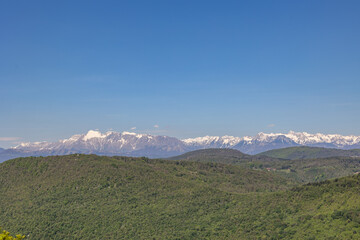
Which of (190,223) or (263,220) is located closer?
(263,220)

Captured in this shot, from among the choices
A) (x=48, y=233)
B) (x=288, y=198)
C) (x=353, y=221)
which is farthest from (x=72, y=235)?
(x=353, y=221)

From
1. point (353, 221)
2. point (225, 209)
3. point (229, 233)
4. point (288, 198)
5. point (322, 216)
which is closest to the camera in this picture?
point (353, 221)

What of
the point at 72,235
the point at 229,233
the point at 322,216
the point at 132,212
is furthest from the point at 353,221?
the point at 72,235

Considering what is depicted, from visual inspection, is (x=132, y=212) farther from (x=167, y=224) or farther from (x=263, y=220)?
(x=263, y=220)

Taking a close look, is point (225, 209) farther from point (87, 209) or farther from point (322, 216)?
point (87, 209)

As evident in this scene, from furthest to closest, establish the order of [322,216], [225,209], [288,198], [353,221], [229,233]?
1. [225,209]
2. [288,198]
3. [229,233]
4. [322,216]
5. [353,221]

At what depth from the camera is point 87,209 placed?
194 meters

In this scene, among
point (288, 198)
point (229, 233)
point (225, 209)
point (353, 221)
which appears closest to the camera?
point (353, 221)

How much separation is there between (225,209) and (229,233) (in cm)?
2806

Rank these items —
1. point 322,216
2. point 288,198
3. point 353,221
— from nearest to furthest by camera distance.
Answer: point 353,221, point 322,216, point 288,198

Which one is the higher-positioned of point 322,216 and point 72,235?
point 322,216

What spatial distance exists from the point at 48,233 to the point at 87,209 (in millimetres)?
24682

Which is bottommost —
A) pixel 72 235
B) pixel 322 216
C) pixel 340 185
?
pixel 72 235

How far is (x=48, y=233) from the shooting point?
579 feet
